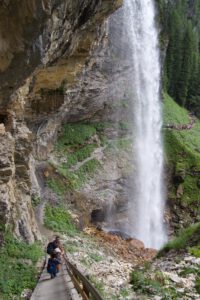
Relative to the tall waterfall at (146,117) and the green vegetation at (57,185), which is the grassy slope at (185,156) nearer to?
the tall waterfall at (146,117)

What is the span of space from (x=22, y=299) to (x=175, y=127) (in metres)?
31.1

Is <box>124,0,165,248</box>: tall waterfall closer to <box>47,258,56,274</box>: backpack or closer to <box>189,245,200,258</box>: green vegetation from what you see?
<box>189,245,200,258</box>: green vegetation

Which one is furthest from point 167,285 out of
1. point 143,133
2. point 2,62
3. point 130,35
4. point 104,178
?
point 130,35

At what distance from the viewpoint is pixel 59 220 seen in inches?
850

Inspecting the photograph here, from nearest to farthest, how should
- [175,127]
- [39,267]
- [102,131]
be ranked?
1. [39,267]
2. [102,131]
3. [175,127]

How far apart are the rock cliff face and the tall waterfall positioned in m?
8.32

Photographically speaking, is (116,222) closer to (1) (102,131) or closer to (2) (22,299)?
(1) (102,131)

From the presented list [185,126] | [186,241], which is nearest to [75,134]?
[185,126]

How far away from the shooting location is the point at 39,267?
13.5m

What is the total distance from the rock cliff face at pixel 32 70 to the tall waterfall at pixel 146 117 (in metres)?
8.32

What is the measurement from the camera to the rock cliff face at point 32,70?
7781mm

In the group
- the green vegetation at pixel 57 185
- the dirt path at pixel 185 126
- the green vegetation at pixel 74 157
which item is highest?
the dirt path at pixel 185 126

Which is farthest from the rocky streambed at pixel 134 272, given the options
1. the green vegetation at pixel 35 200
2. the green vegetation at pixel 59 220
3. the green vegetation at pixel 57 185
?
the green vegetation at pixel 57 185

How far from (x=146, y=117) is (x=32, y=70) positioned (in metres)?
25.6
